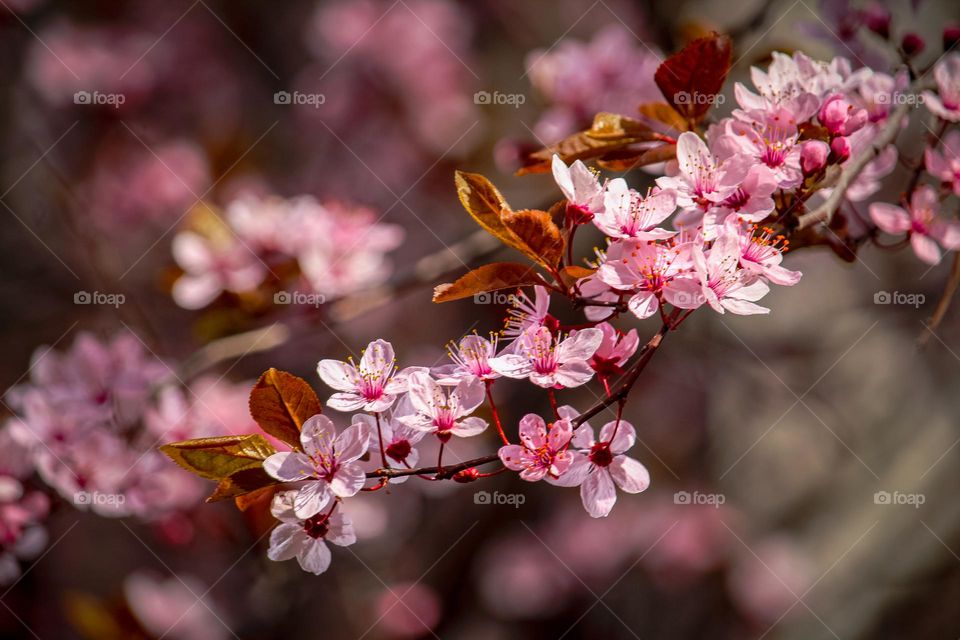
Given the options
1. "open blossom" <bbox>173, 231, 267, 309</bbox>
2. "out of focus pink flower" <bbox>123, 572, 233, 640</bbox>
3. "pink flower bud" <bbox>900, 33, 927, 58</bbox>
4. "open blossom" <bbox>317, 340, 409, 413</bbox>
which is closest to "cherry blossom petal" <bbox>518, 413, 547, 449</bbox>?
"open blossom" <bbox>317, 340, 409, 413</bbox>

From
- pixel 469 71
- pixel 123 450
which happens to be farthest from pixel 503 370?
pixel 469 71

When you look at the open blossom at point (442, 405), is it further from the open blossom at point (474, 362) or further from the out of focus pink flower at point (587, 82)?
the out of focus pink flower at point (587, 82)

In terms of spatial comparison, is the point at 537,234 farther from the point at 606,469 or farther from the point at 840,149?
the point at 840,149

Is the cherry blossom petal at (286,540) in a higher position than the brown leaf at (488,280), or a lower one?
lower

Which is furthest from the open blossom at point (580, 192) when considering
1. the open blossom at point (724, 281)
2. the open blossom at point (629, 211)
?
the open blossom at point (724, 281)

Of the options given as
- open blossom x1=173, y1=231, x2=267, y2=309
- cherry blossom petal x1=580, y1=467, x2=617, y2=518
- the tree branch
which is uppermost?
the tree branch

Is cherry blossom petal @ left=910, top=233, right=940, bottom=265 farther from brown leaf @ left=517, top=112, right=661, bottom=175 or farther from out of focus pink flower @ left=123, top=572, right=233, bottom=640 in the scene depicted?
out of focus pink flower @ left=123, top=572, right=233, bottom=640

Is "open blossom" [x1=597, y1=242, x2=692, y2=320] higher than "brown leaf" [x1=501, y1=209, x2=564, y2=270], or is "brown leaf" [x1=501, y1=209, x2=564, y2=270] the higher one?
"brown leaf" [x1=501, y1=209, x2=564, y2=270]
